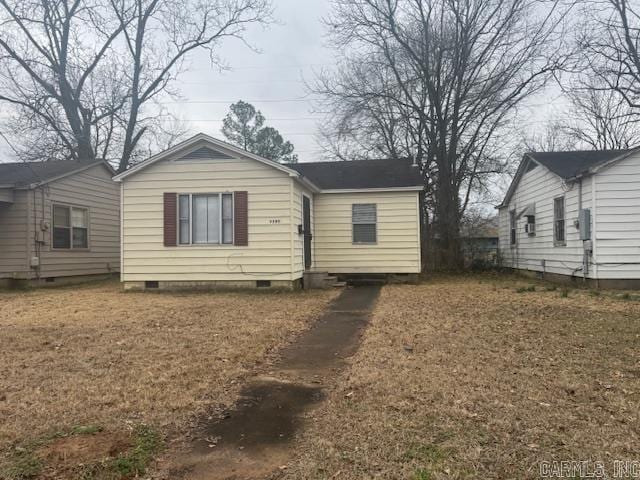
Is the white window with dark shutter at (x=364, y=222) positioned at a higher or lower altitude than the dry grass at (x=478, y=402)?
higher

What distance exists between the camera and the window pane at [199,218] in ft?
39.5

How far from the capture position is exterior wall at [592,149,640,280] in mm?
11539

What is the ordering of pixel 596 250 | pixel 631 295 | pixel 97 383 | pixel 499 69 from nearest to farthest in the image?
1. pixel 97 383
2. pixel 631 295
3. pixel 596 250
4. pixel 499 69

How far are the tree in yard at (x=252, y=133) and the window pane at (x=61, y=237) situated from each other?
65.7 ft

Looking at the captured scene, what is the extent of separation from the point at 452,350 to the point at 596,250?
8.03 meters

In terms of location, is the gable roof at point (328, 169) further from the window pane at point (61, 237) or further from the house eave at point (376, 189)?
the window pane at point (61, 237)

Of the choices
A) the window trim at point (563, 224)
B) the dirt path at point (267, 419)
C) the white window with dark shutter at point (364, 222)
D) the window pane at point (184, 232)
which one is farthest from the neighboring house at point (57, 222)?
the window trim at point (563, 224)

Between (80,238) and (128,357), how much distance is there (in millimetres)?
11870

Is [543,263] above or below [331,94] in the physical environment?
below

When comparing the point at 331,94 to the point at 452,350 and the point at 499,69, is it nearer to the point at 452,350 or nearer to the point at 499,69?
the point at 499,69

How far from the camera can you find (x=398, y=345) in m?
5.97

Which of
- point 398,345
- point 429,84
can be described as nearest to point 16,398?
point 398,345

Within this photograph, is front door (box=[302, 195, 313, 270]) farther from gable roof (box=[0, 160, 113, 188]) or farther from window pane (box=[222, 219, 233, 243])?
gable roof (box=[0, 160, 113, 188])

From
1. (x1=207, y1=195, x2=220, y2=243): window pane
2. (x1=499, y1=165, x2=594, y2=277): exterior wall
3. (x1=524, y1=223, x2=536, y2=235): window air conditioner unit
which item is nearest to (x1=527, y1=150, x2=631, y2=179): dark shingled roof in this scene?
(x1=499, y1=165, x2=594, y2=277): exterior wall
